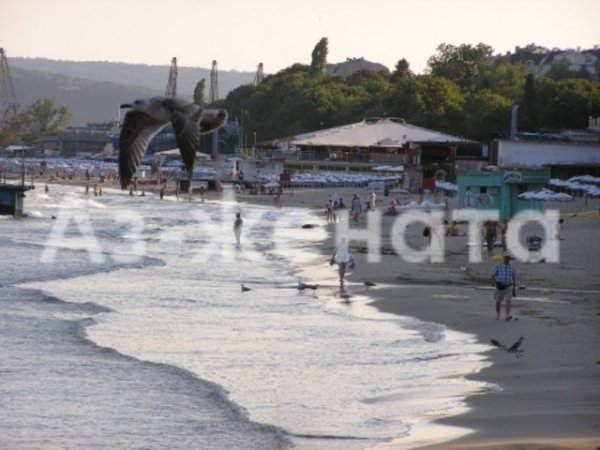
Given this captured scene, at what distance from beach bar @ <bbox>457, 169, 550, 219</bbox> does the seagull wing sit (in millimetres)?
28568

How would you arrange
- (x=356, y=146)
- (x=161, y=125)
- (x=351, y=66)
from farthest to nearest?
(x=351, y=66) → (x=356, y=146) → (x=161, y=125)

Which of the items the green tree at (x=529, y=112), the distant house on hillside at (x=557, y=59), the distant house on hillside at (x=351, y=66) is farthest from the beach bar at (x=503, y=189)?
the distant house on hillside at (x=351, y=66)

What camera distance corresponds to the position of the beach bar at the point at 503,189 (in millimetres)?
39719

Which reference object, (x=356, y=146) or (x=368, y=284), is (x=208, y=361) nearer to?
(x=368, y=284)

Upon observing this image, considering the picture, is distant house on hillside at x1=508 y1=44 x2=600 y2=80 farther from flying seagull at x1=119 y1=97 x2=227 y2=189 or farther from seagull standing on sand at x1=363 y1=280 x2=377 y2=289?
flying seagull at x1=119 y1=97 x2=227 y2=189

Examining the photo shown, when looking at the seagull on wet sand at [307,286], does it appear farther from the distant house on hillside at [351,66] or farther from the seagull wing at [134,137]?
the distant house on hillside at [351,66]

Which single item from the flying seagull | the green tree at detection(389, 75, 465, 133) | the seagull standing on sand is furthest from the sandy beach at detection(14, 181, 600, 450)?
the green tree at detection(389, 75, 465, 133)

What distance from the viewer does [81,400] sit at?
45.6 ft

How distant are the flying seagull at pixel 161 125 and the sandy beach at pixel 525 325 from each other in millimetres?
3391

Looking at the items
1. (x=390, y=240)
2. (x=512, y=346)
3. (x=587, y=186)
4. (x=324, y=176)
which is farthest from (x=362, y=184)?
(x=512, y=346)

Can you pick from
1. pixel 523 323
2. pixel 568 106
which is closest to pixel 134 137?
pixel 523 323

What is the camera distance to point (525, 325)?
17.7 meters

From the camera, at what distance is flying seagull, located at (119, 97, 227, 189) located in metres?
9.92

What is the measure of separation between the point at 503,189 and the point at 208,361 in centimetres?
2502
